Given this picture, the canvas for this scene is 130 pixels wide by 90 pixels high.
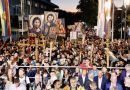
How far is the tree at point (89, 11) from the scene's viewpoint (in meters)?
93.2

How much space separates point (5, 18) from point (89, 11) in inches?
2873

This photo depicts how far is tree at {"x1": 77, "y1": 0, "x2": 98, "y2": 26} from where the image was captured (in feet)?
306

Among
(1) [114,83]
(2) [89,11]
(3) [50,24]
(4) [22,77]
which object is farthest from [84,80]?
(2) [89,11]

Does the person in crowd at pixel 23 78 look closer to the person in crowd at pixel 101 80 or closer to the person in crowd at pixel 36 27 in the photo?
the person in crowd at pixel 101 80

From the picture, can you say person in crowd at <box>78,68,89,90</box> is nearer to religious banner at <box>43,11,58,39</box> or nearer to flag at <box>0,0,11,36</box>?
flag at <box>0,0,11,36</box>

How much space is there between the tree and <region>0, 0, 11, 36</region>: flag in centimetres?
6659

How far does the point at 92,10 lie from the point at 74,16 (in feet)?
111

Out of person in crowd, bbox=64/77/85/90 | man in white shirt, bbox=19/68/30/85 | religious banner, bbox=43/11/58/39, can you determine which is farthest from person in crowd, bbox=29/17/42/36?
person in crowd, bbox=64/77/85/90

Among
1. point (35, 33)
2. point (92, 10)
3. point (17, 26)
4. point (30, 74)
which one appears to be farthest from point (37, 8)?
point (30, 74)

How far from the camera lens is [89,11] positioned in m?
96.8

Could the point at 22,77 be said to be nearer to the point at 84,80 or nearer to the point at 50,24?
the point at 84,80

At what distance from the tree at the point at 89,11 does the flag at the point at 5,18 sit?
218ft

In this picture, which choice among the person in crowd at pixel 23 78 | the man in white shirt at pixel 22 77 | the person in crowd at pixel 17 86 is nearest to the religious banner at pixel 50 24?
the person in crowd at pixel 23 78

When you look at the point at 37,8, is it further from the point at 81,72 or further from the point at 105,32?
the point at 81,72
